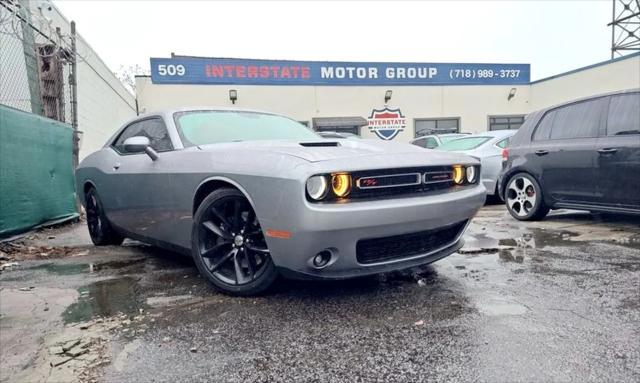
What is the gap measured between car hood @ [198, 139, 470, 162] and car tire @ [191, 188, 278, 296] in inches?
15.6

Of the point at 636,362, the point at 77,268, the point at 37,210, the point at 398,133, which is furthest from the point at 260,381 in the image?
the point at 398,133

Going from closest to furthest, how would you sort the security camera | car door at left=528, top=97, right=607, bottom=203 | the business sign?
car door at left=528, top=97, right=607, bottom=203 < the security camera < the business sign

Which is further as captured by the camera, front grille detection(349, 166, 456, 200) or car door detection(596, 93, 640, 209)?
car door detection(596, 93, 640, 209)

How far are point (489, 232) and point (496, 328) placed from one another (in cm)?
306

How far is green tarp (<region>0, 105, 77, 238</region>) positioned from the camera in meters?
5.12

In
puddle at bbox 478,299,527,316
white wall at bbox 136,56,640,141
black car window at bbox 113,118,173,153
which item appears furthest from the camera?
white wall at bbox 136,56,640,141

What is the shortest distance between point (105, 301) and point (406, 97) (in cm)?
1818

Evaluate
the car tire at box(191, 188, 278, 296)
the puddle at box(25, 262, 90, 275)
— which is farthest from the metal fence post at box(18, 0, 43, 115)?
the car tire at box(191, 188, 278, 296)

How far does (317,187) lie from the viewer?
8.41ft

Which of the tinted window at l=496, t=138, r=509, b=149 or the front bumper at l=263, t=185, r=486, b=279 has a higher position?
the tinted window at l=496, t=138, r=509, b=149

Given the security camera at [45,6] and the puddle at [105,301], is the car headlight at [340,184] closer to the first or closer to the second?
the puddle at [105,301]

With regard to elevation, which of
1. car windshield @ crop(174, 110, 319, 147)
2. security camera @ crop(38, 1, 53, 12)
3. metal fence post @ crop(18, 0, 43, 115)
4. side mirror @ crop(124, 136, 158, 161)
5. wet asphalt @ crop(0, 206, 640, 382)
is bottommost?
wet asphalt @ crop(0, 206, 640, 382)

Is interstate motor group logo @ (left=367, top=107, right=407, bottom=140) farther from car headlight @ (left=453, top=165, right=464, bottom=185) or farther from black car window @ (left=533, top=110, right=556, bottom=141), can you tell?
car headlight @ (left=453, top=165, right=464, bottom=185)

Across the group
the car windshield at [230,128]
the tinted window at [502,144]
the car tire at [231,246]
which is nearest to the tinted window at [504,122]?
the tinted window at [502,144]
